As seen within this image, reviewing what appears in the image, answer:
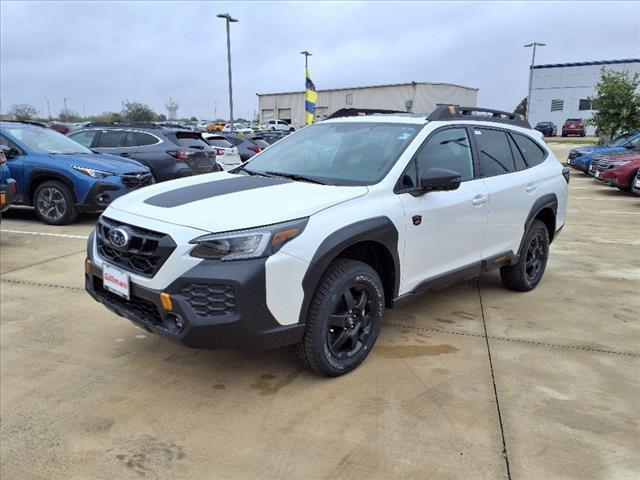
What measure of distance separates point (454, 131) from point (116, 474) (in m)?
3.35

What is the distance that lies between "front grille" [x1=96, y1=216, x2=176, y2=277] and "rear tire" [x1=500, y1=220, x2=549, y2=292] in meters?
3.46

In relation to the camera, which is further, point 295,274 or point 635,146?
point 635,146

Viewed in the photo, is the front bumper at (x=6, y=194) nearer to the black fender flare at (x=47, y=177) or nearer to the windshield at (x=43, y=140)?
Result: the black fender flare at (x=47, y=177)

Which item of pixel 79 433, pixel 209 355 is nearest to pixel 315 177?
pixel 209 355

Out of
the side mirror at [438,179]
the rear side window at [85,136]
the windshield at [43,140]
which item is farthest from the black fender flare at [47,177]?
the side mirror at [438,179]

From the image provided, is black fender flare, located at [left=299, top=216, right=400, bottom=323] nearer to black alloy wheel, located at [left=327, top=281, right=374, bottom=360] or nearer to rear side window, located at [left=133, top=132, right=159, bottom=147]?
black alloy wheel, located at [left=327, top=281, right=374, bottom=360]

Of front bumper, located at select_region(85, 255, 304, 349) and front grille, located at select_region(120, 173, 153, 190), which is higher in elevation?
front grille, located at select_region(120, 173, 153, 190)

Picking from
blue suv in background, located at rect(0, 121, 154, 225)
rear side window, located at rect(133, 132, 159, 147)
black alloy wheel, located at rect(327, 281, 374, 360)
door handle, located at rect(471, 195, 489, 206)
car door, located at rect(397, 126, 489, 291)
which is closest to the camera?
black alloy wheel, located at rect(327, 281, 374, 360)

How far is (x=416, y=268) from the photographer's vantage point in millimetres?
3754

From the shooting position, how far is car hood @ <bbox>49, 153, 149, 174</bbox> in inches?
318

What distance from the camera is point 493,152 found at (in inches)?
183

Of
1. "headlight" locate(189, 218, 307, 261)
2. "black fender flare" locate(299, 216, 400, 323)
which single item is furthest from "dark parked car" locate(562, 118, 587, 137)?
"headlight" locate(189, 218, 307, 261)

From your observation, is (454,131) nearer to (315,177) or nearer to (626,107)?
(315,177)

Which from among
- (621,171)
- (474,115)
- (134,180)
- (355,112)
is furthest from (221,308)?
(621,171)
